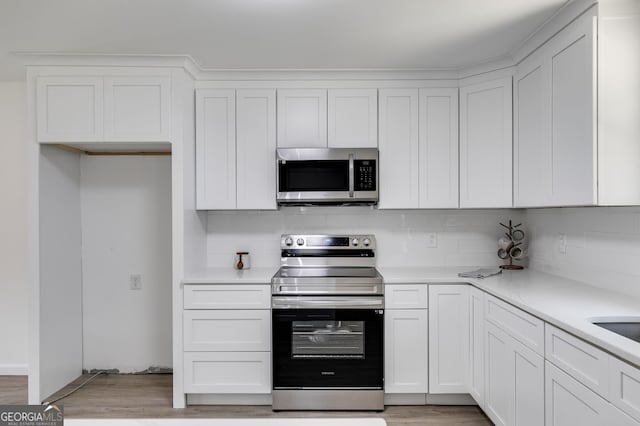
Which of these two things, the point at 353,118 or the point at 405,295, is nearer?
the point at 405,295

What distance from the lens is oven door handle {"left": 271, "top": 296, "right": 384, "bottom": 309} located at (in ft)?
8.71

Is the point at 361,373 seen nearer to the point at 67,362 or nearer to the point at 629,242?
the point at 629,242

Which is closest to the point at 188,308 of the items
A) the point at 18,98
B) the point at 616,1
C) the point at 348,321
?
the point at 348,321

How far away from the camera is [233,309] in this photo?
8.96 ft

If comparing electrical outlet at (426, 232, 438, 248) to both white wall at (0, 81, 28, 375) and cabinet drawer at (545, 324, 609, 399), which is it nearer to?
cabinet drawer at (545, 324, 609, 399)

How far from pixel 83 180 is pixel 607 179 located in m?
3.59

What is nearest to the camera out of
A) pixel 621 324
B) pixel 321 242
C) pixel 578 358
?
pixel 578 358

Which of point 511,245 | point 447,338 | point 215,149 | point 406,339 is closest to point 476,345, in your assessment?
point 447,338

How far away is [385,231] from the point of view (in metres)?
3.31

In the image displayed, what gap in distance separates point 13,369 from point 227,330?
6.43 feet

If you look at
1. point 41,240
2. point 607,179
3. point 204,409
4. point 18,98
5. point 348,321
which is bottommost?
point 204,409

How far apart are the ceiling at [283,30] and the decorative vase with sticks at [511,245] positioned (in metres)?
1.33

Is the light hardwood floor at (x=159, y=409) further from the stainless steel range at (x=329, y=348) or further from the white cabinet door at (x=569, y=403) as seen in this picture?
the white cabinet door at (x=569, y=403)

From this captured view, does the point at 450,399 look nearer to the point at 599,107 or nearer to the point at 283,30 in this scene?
the point at 599,107
